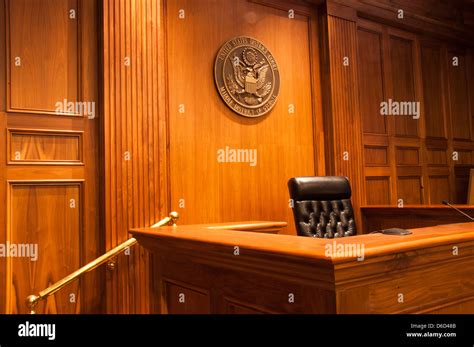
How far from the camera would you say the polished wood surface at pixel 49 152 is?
2572mm

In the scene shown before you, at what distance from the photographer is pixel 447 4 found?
16.9 feet

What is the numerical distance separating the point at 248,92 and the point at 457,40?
3.31m

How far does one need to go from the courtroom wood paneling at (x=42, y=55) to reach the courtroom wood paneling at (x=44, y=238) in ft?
1.76

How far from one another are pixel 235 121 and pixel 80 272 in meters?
1.81

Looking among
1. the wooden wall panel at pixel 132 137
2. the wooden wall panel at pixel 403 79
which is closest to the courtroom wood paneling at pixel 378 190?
the wooden wall panel at pixel 403 79

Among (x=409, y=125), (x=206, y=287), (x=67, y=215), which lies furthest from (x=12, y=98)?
(x=409, y=125)

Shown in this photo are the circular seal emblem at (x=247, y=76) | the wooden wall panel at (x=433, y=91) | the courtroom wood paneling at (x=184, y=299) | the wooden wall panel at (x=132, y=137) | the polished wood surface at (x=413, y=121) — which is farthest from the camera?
the wooden wall panel at (x=433, y=91)

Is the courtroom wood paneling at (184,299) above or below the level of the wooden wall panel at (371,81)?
below

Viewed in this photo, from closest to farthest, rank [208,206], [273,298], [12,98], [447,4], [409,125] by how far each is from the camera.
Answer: [273,298], [12,98], [208,206], [409,125], [447,4]

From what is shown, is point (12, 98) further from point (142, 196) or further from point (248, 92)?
point (248, 92)

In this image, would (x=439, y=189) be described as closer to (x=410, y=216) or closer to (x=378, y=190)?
(x=378, y=190)

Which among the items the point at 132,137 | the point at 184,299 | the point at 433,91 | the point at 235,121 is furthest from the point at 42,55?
the point at 433,91

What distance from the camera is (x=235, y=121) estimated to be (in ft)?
11.8

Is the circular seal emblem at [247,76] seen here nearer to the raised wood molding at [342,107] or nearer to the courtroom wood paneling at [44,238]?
the raised wood molding at [342,107]
